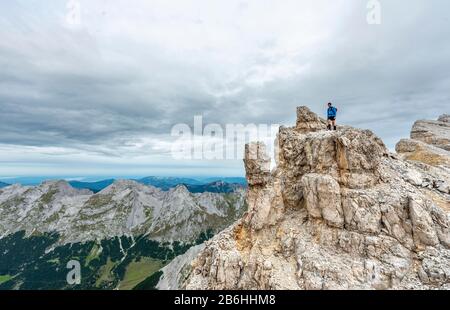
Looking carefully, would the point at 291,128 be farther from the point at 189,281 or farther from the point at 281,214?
the point at 189,281

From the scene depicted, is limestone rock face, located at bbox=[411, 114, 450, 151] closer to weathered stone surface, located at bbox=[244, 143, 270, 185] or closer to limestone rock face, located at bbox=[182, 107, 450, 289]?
limestone rock face, located at bbox=[182, 107, 450, 289]

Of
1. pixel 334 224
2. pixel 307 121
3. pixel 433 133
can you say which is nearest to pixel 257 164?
pixel 307 121

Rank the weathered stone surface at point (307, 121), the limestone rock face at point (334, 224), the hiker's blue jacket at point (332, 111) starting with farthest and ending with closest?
the weathered stone surface at point (307, 121) → the hiker's blue jacket at point (332, 111) → the limestone rock face at point (334, 224)

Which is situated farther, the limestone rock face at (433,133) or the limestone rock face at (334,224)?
the limestone rock face at (433,133)

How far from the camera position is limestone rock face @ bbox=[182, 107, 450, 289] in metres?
26.2

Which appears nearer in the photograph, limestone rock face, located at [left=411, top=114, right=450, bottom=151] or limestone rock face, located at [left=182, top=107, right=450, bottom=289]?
limestone rock face, located at [left=182, top=107, right=450, bottom=289]

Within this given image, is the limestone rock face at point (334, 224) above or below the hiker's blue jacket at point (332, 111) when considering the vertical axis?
below

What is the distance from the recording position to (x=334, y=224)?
30.2 meters

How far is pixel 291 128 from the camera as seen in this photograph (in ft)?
134

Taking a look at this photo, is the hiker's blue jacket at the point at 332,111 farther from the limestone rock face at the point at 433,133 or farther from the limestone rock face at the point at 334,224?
the limestone rock face at the point at 433,133

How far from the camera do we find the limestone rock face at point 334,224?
26.2 meters

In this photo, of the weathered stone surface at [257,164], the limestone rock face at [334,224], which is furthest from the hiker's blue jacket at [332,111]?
the weathered stone surface at [257,164]

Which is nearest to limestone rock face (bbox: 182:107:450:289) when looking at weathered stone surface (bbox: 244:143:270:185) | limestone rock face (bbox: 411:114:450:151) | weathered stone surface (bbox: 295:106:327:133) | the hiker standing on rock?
weathered stone surface (bbox: 244:143:270:185)

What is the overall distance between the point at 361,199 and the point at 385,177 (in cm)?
510
